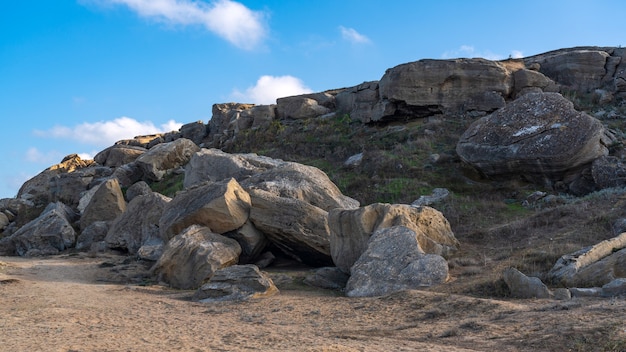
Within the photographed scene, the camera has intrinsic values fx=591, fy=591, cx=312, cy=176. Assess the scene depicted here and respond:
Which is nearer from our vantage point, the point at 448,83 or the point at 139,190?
the point at 139,190

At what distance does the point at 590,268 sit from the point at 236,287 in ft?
20.6

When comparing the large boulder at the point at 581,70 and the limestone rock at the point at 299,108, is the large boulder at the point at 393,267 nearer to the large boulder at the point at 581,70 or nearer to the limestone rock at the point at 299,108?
the large boulder at the point at 581,70

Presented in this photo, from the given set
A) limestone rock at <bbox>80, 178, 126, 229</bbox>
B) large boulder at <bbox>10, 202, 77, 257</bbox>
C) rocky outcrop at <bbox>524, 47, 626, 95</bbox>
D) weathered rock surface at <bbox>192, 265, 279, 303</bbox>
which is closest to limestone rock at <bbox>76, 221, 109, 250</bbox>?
large boulder at <bbox>10, 202, 77, 257</bbox>

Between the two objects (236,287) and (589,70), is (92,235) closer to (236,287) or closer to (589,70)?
(236,287)

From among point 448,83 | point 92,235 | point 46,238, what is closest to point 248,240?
point 92,235

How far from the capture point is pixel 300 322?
29.3 ft

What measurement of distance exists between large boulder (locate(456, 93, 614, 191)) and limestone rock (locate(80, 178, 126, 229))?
1328cm

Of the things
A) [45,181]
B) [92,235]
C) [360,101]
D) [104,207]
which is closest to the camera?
[92,235]

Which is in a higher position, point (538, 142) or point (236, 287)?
point (538, 142)

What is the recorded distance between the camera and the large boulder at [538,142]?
19.4 m

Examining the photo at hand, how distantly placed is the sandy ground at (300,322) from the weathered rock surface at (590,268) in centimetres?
122

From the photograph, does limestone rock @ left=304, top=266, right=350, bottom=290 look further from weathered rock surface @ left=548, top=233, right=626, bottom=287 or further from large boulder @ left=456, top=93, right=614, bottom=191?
large boulder @ left=456, top=93, right=614, bottom=191

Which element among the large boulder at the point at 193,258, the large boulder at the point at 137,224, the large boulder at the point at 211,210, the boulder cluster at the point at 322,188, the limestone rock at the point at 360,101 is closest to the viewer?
the boulder cluster at the point at 322,188

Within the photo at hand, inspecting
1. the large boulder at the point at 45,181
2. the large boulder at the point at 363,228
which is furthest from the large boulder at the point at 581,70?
the large boulder at the point at 45,181
